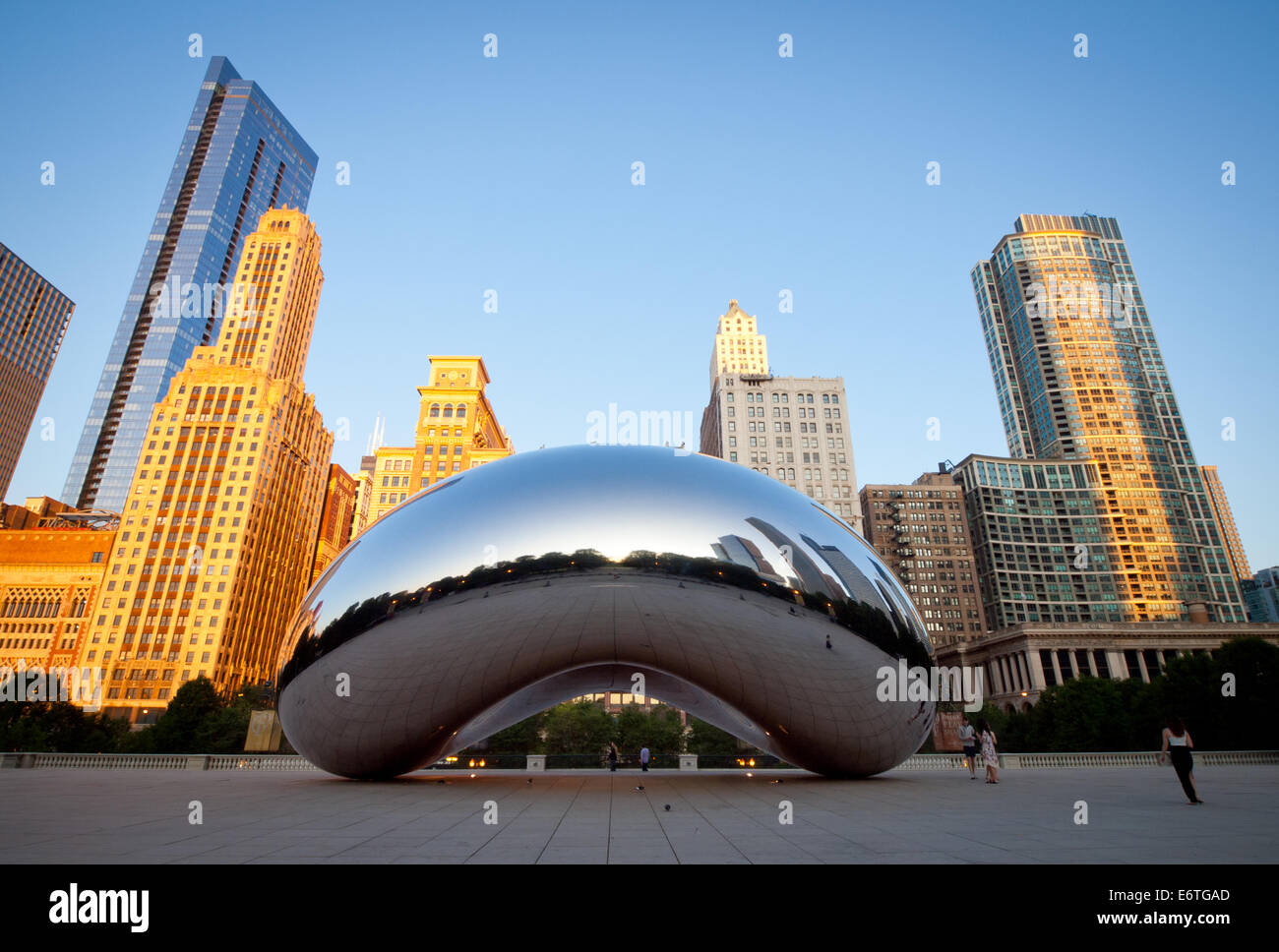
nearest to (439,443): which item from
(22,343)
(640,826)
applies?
(640,826)

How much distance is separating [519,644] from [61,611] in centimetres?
15340

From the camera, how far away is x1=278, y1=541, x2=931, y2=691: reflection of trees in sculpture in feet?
31.7

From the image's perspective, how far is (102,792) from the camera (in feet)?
42.3

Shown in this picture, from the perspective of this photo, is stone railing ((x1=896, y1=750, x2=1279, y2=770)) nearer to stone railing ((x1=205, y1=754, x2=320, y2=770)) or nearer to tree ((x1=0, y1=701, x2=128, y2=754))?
stone railing ((x1=205, y1=754, x2=320, y2=770))

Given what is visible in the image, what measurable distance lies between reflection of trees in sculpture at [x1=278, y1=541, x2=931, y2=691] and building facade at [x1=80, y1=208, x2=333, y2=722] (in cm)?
11287

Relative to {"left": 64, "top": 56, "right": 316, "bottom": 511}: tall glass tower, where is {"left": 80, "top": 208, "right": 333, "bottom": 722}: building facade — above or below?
below

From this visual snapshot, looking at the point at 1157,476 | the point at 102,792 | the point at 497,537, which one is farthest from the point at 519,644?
the point at 1157,476

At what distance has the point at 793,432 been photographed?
130 metres

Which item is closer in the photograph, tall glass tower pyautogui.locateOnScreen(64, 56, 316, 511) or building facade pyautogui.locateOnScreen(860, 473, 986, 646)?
building facade pyautogui.locateOnScreen(860, 473, 986, 646)

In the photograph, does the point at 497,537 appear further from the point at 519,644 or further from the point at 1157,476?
the point at 1157,476

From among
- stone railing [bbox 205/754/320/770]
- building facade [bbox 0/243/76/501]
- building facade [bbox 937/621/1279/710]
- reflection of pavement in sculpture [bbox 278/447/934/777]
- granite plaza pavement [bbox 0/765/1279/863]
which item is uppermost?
building facade [bbox 0/243/76/501]

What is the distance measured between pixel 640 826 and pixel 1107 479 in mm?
197183

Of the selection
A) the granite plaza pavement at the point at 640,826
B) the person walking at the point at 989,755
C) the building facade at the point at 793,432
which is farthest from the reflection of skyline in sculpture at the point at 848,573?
the building facade at the point at 793,432

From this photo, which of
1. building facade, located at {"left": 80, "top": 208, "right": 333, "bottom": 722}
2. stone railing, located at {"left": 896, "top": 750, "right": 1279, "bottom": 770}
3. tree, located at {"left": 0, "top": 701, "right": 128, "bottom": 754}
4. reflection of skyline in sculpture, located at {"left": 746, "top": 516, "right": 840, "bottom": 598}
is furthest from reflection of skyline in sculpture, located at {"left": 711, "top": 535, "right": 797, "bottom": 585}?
building facade, located at {"left": 80, "top": 208, "right": 333, "bottom": 722}
